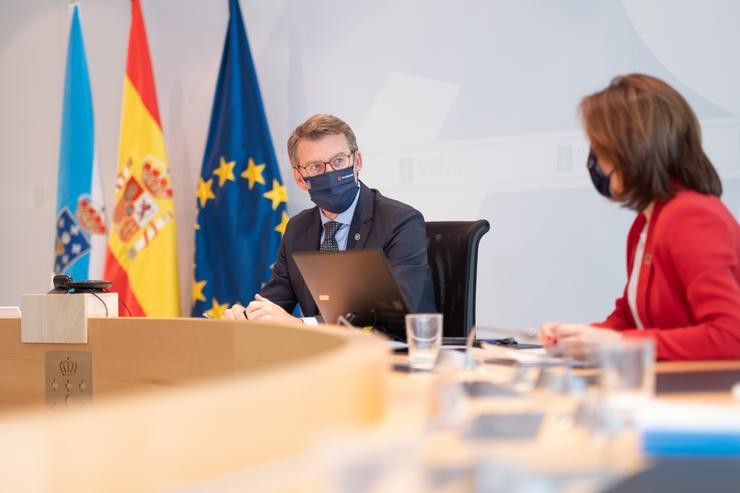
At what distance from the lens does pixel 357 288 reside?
6.57 feet

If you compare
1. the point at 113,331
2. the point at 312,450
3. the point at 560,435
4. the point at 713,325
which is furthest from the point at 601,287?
the point at 312,450

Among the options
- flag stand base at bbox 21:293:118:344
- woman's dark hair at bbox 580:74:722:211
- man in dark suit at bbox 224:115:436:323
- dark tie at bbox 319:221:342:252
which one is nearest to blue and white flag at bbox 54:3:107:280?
man in dark suit at bbox 224:115:436:323

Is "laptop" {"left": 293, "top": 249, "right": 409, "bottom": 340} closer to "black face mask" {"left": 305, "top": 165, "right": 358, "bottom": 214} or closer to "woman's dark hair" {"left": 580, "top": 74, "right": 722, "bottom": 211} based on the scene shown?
"woman's dark hair" {"left": 580, "top": 74, "right": 722, "bottom": 211}

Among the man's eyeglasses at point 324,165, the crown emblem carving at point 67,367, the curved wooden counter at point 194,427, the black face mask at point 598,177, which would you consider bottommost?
the crown emblem carving at point 67,367

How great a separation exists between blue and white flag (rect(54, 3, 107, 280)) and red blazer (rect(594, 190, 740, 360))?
3.20m

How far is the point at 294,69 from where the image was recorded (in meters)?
4.30

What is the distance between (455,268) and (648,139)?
3.41 ft

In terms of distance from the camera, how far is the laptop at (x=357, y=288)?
192 cm

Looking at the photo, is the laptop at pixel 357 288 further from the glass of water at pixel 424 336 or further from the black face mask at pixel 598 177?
the black face mask at pixel 598 177

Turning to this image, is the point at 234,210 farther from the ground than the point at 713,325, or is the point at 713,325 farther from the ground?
the point at 234,210

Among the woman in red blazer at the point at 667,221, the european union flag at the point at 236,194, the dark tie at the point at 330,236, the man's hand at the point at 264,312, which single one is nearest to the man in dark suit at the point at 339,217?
the dark tie at the point at 330,236

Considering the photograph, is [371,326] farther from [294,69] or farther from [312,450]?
[294,69]

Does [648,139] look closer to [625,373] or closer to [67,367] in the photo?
[625,373]

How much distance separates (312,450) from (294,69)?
3.76 metres
